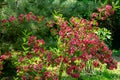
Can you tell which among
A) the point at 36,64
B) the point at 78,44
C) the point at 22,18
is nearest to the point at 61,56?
the point at 78,44

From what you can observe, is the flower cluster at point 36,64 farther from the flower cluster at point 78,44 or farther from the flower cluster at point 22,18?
the flower cluster at point 22,18

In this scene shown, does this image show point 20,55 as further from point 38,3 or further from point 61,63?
point 38,3

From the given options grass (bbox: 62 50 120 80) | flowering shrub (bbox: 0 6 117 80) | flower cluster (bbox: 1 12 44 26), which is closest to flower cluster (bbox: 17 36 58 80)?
flowering shrub (bbox: 0 6 117 80)

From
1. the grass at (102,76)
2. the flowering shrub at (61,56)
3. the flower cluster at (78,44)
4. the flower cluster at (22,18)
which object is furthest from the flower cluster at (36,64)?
the grass at (102,76)

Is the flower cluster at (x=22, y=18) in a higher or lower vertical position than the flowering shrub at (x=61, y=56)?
higher

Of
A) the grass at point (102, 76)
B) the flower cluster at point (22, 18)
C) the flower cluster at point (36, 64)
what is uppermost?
the flower cluster at point (22, 18)

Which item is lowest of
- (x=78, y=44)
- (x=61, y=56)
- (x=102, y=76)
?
(x=102, y=76)

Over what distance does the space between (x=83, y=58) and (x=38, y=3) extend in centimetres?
196

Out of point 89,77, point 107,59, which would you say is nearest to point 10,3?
point 107,59

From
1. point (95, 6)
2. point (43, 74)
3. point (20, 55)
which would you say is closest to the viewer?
point (43, 74)

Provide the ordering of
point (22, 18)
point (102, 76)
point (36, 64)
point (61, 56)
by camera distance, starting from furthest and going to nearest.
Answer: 1. point (102, 76)
2. point (22, 18)
3. point (61, 56)
4. point (36, 64)

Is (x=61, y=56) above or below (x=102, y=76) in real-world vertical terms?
above

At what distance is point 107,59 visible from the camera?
6.83 m

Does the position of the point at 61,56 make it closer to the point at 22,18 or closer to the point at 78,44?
the point at 78,44
